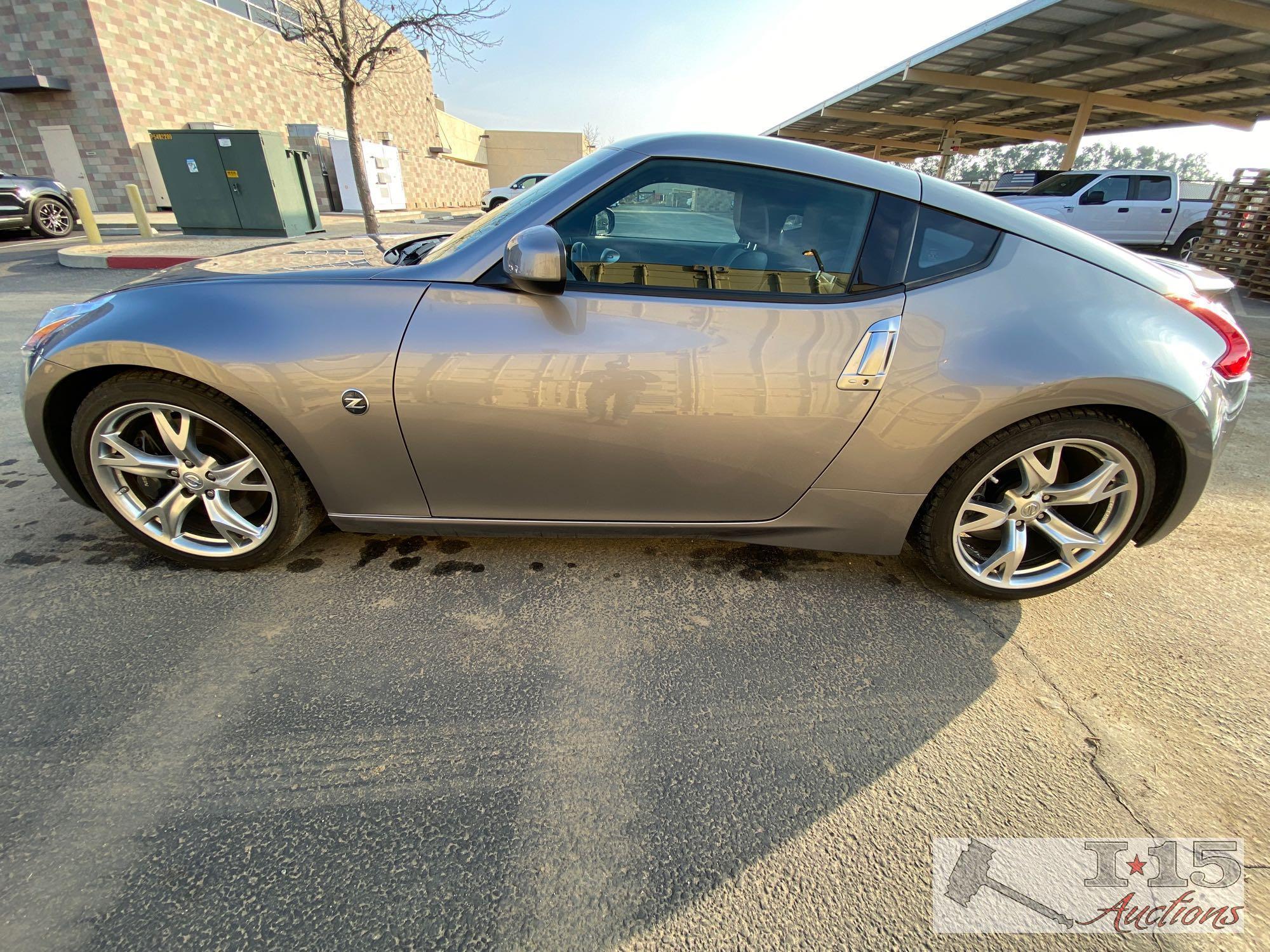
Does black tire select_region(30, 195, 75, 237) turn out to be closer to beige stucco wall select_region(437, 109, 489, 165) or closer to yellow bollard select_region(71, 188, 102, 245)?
yellow bollard select_region(71, 188, 102, 245)

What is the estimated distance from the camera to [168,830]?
1.34m

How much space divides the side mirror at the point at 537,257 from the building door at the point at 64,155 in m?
24.7

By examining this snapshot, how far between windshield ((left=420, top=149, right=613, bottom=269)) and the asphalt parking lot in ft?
3.87

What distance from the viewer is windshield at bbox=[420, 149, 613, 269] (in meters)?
1.95

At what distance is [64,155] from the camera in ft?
58.8

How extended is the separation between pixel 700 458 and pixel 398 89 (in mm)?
38839

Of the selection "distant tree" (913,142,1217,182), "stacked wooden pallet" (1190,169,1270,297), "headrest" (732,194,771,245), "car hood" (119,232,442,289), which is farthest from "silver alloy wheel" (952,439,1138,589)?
"distant tree" (913,142,1217,182)

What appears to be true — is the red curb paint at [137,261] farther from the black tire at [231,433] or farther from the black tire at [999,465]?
the black tire at [999,465]

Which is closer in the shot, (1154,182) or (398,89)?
(1154,182)

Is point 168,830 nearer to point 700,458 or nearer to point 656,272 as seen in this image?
point 700,458

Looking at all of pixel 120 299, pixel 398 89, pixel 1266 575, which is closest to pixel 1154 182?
pixel 1266 575

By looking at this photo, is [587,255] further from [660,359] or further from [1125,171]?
[1125,171]

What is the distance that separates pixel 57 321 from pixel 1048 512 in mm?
3663

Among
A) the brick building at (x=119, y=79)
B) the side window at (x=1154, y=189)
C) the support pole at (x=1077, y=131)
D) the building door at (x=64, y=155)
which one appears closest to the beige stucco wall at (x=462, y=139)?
the brick building at (x=119, y=79)
